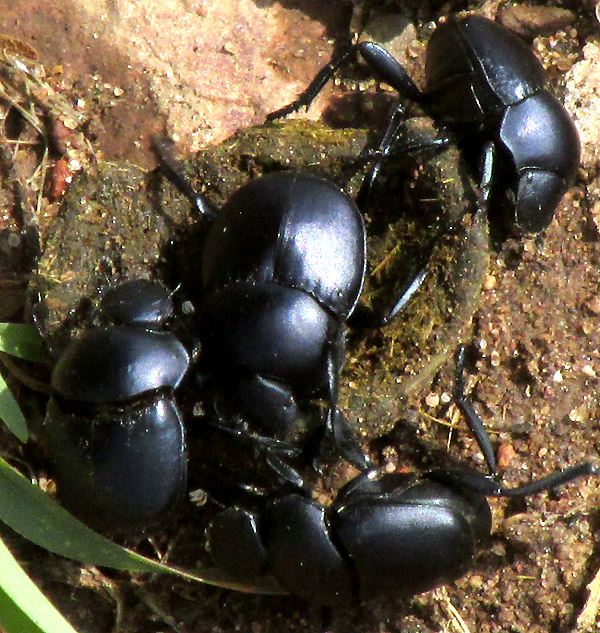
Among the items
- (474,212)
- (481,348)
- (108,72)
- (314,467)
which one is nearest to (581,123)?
(474,212)

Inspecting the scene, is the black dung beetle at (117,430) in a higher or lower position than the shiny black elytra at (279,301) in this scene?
lower

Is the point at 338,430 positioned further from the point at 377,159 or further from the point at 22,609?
the point at 22,609

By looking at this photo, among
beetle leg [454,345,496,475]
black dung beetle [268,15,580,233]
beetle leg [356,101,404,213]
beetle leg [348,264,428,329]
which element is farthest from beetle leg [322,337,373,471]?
black dung beetle [268,15,580,233]

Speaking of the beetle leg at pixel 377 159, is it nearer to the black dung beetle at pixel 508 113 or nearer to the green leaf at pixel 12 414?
the black dung beetle at pixel 508 113

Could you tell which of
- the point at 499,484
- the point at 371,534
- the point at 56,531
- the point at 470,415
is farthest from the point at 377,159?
the point at 56,531

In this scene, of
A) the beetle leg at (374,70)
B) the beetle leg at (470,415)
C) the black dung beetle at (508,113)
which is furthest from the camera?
the beetle leg at (374,70)

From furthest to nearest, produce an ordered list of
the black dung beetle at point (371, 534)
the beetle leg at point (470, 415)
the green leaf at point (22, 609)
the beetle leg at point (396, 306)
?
the beetle leg at point (396, 306)
the beetle leg at point (470, 415)
the black dung beetle at point (371, 534)
the green leaf at point (22, 609)

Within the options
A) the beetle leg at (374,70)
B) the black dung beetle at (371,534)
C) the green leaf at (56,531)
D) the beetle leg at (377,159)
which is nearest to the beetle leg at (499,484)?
the black dung beetle at (371,534)
